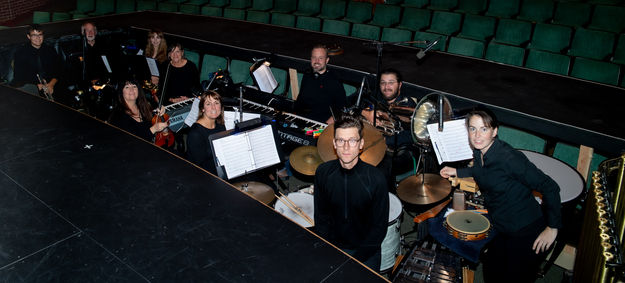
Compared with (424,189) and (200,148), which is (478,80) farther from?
(200,148)

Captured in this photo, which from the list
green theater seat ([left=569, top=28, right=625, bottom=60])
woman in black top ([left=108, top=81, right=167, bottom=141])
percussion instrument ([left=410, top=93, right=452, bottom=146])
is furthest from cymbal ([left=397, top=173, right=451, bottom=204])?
green theater seat ([left=569, top=28, right=625, bottom=60])

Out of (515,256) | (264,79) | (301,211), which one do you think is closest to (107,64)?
(264,79)

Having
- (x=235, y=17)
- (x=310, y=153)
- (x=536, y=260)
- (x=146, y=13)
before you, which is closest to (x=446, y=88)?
(x=310, y=153)

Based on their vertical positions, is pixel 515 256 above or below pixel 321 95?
below

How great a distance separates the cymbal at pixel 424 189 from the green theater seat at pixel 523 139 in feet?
3.80

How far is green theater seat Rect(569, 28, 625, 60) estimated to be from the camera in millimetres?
6320

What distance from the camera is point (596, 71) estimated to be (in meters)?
5.86

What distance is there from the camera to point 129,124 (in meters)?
4.88

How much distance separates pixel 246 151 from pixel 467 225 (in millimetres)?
1982

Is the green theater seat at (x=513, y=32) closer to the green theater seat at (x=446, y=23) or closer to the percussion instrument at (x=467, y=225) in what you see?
the green theater seat at (x=446, y=23)

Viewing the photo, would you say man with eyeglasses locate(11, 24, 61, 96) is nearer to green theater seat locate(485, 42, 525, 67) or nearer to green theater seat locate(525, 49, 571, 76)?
green theater seat locate(485, 42, 525, 67)

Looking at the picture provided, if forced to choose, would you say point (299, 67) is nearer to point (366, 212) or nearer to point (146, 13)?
point (366, 212)

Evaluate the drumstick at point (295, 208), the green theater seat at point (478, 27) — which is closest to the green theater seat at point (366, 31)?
the green theater seat at point (478, 27)

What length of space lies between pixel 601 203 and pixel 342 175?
1.51m
